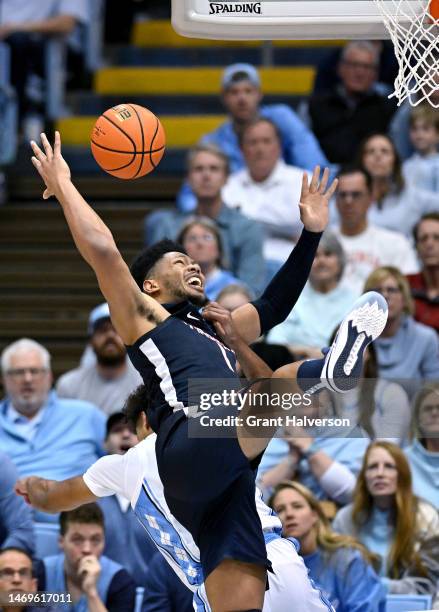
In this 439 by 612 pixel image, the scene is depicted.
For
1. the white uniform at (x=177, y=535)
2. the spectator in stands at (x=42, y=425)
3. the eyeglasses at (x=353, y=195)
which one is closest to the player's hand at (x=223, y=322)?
the white uniform at (x=177, y=535)

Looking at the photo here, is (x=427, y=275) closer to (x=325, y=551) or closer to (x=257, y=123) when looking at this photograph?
(x=257, y=123)

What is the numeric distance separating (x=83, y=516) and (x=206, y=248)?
2.37 metres

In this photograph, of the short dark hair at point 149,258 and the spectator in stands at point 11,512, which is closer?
the short dark hair at point 149,258

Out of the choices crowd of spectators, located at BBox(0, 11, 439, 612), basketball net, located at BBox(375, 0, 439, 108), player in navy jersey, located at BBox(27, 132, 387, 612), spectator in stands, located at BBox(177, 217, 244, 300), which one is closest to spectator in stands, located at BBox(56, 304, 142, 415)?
crowd of spectators, located at BBox(0, 11, 439, 612)

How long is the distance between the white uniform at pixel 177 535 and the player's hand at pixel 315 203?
4.03 ft

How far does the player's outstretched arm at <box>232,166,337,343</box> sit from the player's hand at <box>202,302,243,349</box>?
112mm

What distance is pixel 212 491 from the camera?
5699 mm

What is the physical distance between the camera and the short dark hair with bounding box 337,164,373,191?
982cm

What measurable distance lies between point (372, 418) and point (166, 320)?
6.72 feet

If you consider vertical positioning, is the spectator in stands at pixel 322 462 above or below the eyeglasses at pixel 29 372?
below

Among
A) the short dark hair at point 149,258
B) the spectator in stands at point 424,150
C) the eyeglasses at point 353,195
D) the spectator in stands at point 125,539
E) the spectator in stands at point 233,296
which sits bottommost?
the spectator in stands at point 125,539

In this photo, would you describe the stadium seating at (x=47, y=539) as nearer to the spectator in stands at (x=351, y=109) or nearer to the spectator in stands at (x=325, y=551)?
the spectator in stands at (x=325, y=551)

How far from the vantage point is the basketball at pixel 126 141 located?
646 centimetres

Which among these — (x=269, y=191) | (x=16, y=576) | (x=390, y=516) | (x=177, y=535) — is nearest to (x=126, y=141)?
(x=177, y=535)
